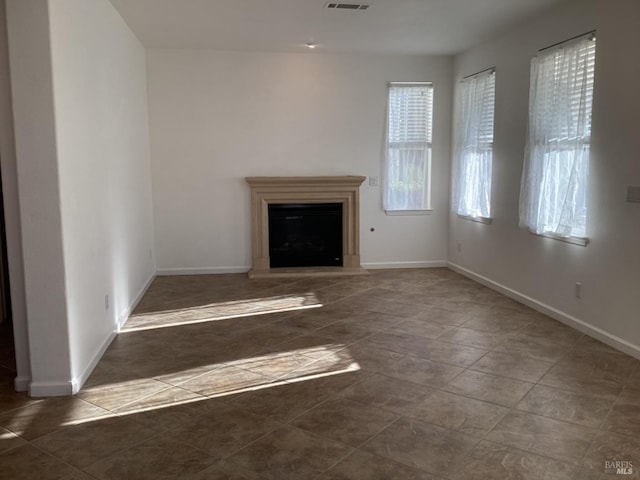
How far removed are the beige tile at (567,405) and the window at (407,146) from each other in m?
4.13

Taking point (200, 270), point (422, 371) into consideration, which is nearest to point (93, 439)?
point (422, 371)

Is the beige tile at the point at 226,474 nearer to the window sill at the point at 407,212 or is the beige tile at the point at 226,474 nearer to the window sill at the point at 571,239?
the window sill at the point at 571,239

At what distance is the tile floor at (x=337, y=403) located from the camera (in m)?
2.47

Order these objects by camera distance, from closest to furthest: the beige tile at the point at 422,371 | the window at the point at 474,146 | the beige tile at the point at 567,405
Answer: the beige tile at the point at 567,405, the beige tile at the point at 422,371, the window at the point at 474,146

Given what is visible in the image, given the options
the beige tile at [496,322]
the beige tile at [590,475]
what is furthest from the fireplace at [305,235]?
the beige tile at [590,475]

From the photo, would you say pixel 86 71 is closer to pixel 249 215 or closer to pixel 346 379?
pixel 346 379

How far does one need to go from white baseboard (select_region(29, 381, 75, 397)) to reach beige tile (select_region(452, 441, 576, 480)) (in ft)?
7.42

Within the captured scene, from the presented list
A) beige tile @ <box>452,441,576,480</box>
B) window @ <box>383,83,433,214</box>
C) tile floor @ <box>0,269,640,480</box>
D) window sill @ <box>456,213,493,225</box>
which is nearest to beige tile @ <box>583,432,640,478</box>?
tile floor @ <box>0,269,640,480</box>

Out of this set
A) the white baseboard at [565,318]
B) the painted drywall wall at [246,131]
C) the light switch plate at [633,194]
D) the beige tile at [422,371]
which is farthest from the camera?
the painted drywall wall at [246,131]

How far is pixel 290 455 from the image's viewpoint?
2.54 meters

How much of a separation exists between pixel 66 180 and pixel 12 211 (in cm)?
34

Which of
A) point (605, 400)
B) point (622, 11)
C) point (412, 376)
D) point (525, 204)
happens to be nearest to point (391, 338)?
point (412, 376)

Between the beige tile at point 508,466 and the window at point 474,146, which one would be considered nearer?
the beige tile at point 508,466

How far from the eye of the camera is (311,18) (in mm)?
5055
